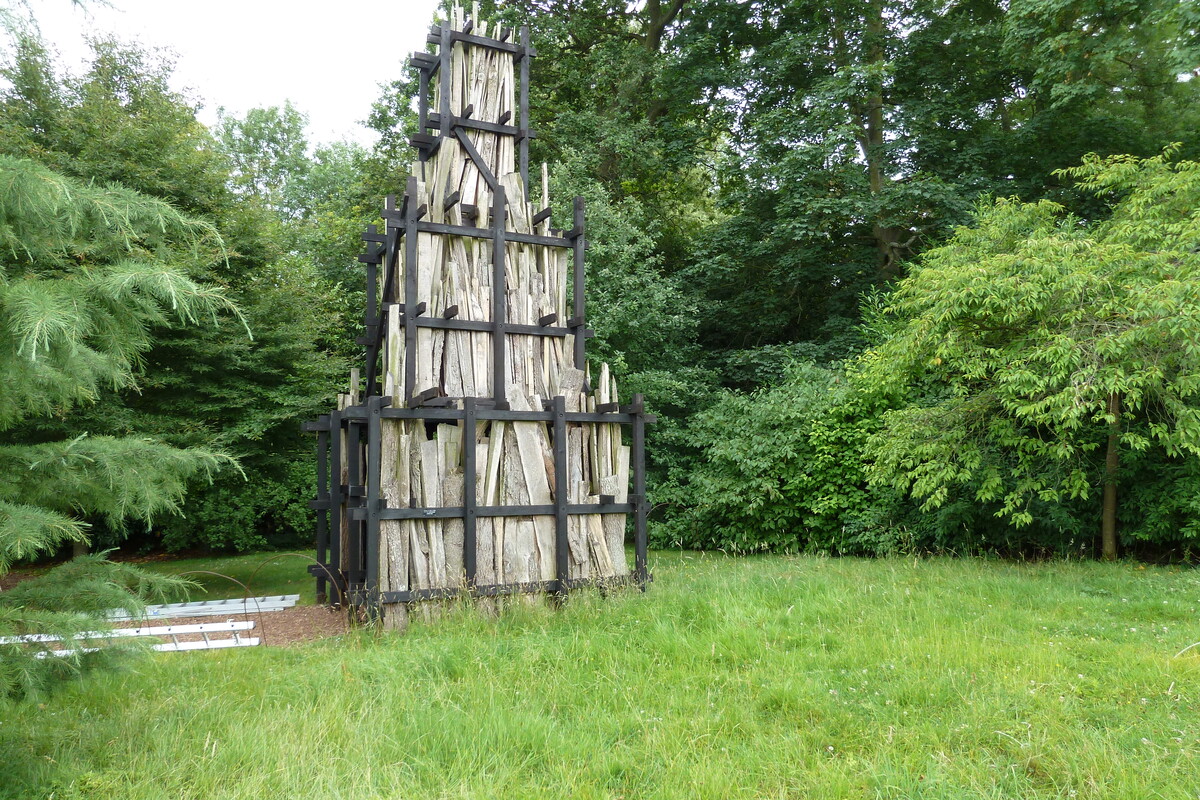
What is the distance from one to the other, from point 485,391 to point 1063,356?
16.4ft

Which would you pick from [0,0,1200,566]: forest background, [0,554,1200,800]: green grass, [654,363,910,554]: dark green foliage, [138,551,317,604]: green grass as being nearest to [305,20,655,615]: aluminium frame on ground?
[0,554,1200,800]: green grass

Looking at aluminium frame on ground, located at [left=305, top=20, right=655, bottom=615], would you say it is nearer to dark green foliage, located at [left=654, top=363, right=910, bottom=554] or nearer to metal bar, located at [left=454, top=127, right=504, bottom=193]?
metal bar, located at [left=454, top=127, right=504, bottom=193]

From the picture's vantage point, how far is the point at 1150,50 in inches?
520

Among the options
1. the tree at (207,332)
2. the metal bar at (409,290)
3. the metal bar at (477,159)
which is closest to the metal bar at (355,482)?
the metal bar at (409,290)

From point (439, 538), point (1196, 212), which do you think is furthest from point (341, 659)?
point (1196, 212)

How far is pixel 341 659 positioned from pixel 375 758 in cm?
169

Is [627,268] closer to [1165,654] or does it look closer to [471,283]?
[471,283]

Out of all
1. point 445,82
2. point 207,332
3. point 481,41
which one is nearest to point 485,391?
point 445,82

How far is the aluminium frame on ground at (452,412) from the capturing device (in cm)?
606

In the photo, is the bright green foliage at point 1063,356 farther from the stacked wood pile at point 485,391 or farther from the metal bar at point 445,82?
the metal bar at point 445,82

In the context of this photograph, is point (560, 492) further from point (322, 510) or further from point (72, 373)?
point (72, 373)

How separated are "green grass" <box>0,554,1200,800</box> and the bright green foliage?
2.08 m

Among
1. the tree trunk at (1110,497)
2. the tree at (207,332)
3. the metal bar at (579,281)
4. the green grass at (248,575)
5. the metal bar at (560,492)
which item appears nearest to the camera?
the metal bar at (560,492)

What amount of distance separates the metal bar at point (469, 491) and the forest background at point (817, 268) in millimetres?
3353
